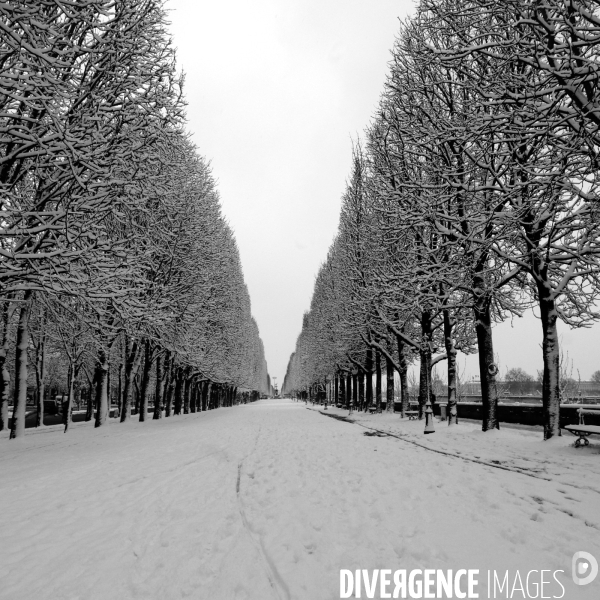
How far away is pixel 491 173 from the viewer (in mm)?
9555

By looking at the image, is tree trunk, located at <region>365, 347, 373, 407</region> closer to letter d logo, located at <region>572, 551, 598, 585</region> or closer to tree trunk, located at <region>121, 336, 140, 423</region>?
tree trunk, located at <region>121, 336, 140, 423</region>

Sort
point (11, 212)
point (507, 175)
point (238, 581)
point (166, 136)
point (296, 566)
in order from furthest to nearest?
point (507, 175) < point (166, 136) < point (11, 212) < point (296, 566) < point (238, 581)

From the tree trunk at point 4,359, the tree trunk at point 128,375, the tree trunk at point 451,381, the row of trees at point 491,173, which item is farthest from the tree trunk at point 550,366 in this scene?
the tree trunk at point 128,375

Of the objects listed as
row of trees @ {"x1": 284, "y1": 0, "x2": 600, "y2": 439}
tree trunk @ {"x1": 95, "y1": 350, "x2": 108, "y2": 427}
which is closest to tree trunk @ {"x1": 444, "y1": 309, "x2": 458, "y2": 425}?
row of trees @ {"x1": 284, "y1": 0, "x2": 600, "y2": 439}

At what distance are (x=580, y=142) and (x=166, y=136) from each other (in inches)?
343

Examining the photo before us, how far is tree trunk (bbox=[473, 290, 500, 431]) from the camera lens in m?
13.0

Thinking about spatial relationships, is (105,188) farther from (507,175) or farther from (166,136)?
(507,175)

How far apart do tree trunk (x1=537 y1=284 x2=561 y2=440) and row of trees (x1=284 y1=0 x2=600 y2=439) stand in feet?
0.09

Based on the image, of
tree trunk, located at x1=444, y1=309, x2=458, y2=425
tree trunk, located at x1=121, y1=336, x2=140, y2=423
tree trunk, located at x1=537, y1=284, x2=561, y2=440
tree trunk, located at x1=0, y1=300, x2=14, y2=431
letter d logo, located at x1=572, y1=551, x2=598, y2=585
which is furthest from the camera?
tree trunk, located at x1=121, y1=336, x2=140, y2=423

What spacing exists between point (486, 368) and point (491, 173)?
638 cm

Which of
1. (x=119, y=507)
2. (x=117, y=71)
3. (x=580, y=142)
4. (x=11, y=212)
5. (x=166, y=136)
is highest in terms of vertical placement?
(x=117, y=71)

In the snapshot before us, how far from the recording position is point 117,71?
9.32 m

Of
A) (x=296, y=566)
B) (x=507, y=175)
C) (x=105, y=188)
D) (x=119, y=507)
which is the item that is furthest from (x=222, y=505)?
(x=507, y=175)

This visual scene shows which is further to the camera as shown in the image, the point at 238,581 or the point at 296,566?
the point at 296,566
